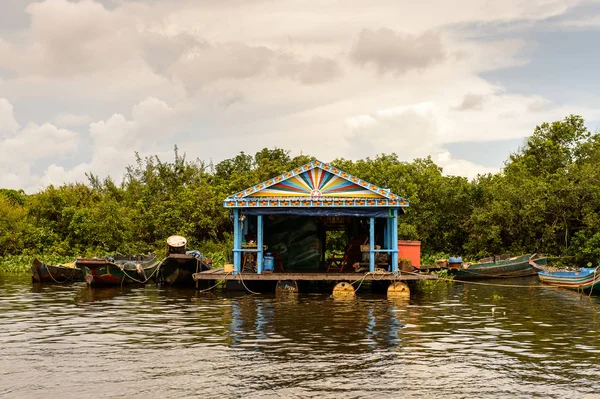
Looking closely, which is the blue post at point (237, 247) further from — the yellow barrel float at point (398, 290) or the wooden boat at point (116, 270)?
the wooden boat at point (116, 270)

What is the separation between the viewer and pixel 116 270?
89.9 feet

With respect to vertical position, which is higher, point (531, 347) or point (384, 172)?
point (384, 172)

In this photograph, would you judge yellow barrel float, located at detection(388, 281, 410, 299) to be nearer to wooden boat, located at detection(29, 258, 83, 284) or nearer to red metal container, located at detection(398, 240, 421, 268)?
red metal container, located at detection(398, 240, 421, 268)

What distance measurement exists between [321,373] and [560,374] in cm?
401

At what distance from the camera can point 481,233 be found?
122 feet

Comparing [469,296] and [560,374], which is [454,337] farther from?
[469,296]

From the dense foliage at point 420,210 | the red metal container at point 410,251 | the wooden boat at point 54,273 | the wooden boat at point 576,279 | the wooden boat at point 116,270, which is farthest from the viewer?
the dense foliage at point 420,210

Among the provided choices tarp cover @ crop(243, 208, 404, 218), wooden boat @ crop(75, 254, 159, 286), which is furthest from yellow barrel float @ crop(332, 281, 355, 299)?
wooden boat @ crop(75, 254, 159, 286)

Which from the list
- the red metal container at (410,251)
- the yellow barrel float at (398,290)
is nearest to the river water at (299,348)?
the yellow barrel float at (398,290)

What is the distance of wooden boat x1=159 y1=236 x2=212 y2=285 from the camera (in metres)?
26.8

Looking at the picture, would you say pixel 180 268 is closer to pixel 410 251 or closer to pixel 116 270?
pixel 116 270

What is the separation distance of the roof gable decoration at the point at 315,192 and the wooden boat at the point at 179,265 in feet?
13.8

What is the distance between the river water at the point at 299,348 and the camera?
9.94 meters

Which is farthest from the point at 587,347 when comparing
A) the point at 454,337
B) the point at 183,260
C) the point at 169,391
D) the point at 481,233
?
the point at 481,233
